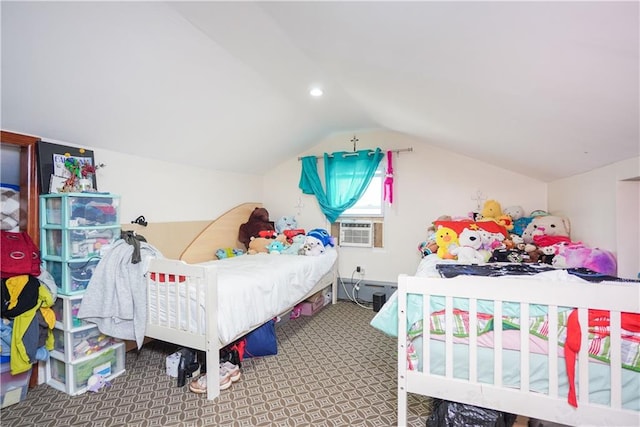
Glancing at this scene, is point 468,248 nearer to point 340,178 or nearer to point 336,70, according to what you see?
point 336,70

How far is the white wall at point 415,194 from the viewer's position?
3.40 metres

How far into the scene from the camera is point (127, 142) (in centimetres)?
239

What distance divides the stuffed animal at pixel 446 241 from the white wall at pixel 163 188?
2.54 m

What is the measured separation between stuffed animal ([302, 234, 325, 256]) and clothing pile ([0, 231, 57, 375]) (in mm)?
2199

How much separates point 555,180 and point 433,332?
8.85ft

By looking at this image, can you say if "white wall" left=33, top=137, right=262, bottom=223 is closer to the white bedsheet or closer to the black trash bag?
the white bedsheet

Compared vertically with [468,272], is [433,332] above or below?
below

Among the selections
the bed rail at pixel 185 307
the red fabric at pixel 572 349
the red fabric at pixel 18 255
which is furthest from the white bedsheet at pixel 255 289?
the red fabric at pixel 572 349

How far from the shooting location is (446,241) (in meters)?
2.77

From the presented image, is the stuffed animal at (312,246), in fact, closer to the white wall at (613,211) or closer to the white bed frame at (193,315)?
the white bed frame at (193,315)

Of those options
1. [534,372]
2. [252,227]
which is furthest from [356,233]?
[534,372]

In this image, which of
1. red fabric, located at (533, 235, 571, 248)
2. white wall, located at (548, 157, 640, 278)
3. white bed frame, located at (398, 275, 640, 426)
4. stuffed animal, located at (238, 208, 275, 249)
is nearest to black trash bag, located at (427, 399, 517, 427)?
white bed frame, located at (398, 275, 640, 426)

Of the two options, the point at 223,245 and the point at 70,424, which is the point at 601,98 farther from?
the point at 223,245

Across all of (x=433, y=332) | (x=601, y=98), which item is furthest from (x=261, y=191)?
(x=601, y=98)
